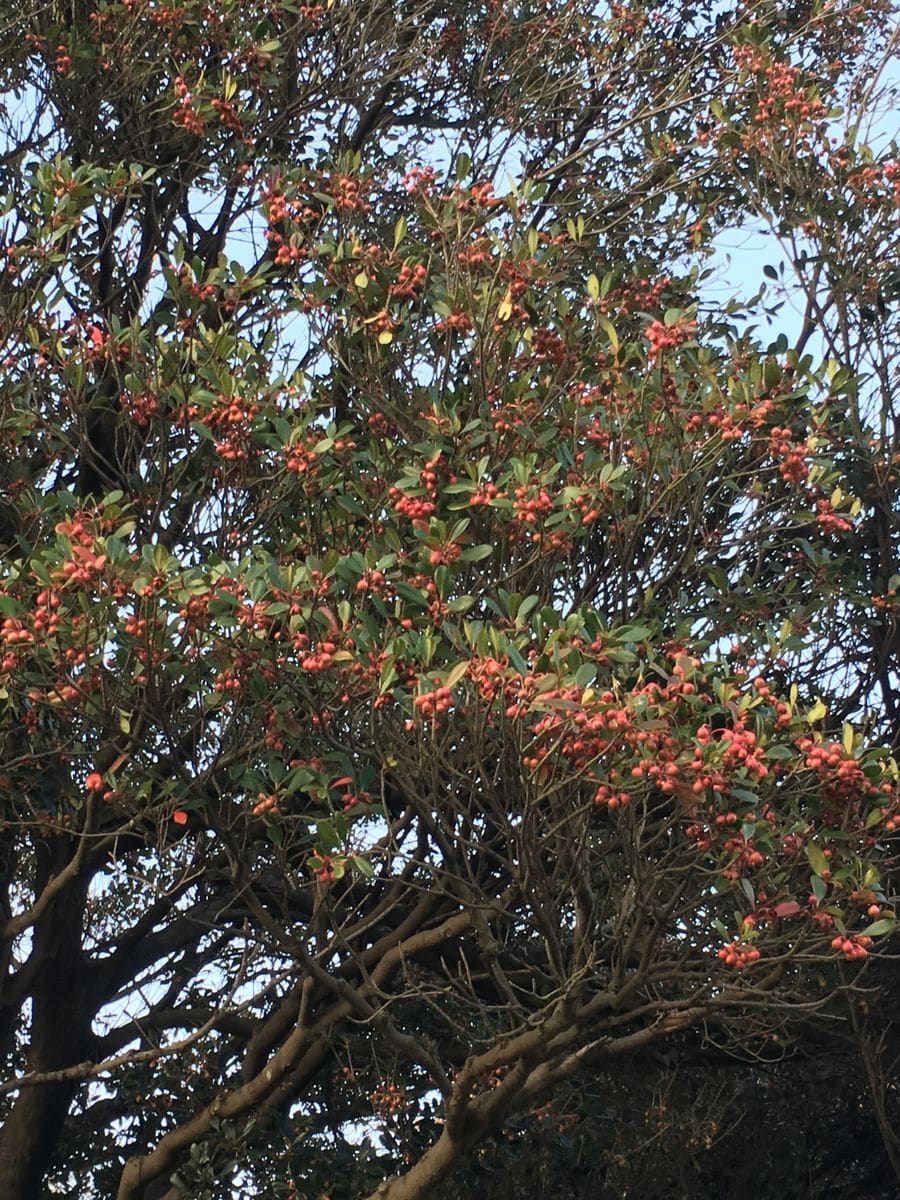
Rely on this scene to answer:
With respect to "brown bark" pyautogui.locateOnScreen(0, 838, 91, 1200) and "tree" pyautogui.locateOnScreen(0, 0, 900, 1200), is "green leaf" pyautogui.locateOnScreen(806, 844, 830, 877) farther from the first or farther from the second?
"brown bark" pyautogui.locateOnScreen(0, 838, 91, 1200)

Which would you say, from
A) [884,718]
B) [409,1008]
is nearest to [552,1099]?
[409,1008]

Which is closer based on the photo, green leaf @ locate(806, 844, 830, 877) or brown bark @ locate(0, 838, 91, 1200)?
green leaf @ locate(806, 844, 830, 877)

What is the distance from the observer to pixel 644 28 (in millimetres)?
12367

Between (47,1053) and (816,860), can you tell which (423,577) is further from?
(47,1053)

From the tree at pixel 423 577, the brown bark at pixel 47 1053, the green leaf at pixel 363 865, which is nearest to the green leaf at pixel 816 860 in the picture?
the tree at pixel 423 577

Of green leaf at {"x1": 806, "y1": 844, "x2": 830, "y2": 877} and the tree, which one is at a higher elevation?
the tree

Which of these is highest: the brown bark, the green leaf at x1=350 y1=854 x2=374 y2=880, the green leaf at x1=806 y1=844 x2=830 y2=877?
the brown bark

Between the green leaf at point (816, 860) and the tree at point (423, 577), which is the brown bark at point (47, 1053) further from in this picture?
the green leaf at point (816, 860)

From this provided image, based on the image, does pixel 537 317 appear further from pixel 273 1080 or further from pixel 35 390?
pixel 273 1080

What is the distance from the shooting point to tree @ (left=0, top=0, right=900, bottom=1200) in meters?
6.98

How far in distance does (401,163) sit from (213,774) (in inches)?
230

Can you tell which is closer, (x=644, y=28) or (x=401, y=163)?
(x=401, y=163)

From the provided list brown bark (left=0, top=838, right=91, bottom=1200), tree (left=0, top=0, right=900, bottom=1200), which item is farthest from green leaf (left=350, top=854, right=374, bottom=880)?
brown bark (left=0, top=838, right=91, bottom=1200)

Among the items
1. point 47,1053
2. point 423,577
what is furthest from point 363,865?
point 47,1053
